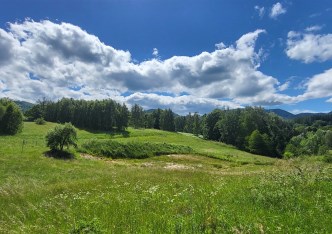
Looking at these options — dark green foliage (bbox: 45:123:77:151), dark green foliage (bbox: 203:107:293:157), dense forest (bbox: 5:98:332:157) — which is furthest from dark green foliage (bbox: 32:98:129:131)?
dark green foliage (bbox: 45:123:77:151)

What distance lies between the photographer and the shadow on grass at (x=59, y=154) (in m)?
45.0

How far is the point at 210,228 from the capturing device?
260 inches

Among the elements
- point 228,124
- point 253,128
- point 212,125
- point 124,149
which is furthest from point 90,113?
point 124,149

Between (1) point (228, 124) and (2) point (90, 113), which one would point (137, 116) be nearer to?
(2) point (90, 113)

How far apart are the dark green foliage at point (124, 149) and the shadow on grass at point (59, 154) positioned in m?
10.2

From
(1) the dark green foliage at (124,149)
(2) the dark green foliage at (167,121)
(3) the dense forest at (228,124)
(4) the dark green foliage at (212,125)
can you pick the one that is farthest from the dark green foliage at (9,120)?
(2) the dark green foliage at (167,121)

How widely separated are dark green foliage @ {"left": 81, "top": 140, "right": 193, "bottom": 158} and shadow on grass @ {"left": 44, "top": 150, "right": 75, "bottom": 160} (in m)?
10.2

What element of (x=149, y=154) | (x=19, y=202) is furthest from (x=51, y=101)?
(x=19, y=202)

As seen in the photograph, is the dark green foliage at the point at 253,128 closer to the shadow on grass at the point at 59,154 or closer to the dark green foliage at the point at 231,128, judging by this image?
the dark green foliage at the point at 231,128

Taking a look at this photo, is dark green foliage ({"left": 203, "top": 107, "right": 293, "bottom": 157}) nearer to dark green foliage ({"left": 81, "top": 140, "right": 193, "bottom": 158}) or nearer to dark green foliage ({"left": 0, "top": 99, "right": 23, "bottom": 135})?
dark green foliage ({"left": 81, "top": 140, "right": 193, "bottom": 158})

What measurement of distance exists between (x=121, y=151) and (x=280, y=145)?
78010mm

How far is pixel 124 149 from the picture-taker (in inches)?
2518

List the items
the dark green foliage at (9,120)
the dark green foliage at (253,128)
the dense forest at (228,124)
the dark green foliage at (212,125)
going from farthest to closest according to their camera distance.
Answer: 1. the dark green foliage at (212,125)
2. the dark green foliage at (253,128)
3. the dense forest at (228,124)
4. the dark green foliage at (9,120)

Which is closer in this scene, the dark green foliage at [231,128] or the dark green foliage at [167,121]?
the dark green foliage at [231,128]
